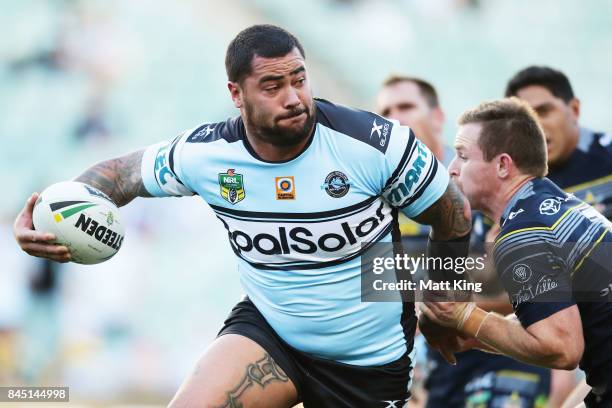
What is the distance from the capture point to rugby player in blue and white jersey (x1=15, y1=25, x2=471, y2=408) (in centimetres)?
460

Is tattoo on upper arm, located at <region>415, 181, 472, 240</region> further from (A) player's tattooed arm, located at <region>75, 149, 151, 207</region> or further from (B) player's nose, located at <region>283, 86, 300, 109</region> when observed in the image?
(A) player's tattooed arm, located at <region>75, 149, 151, 207</region>

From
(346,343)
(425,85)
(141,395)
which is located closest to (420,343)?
(425,85)

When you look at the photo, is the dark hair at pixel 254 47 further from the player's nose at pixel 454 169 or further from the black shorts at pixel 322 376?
the black shorts at pixel 322 376

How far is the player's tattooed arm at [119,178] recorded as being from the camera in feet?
16.1

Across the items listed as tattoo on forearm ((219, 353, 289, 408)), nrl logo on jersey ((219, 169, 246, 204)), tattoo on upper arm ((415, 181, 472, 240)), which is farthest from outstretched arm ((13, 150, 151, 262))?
tattoo on upper arm ((415, 181, 472, 240))

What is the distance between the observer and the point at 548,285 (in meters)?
4.37

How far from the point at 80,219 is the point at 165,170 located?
518 millimetres

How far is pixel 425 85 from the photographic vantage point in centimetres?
826

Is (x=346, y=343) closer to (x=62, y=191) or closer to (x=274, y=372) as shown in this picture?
(x=274, y=372)

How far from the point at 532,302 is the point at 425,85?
4.14m

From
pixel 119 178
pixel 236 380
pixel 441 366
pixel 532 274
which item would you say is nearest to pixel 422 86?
pixel 441 366

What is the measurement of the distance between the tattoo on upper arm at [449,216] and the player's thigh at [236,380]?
3.52 ft

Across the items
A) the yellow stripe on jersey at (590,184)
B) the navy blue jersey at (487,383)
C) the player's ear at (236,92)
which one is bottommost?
the navy blue jersey at (487,383)

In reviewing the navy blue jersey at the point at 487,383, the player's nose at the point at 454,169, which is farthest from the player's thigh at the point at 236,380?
the navy blue jersey at the point at 487,383
